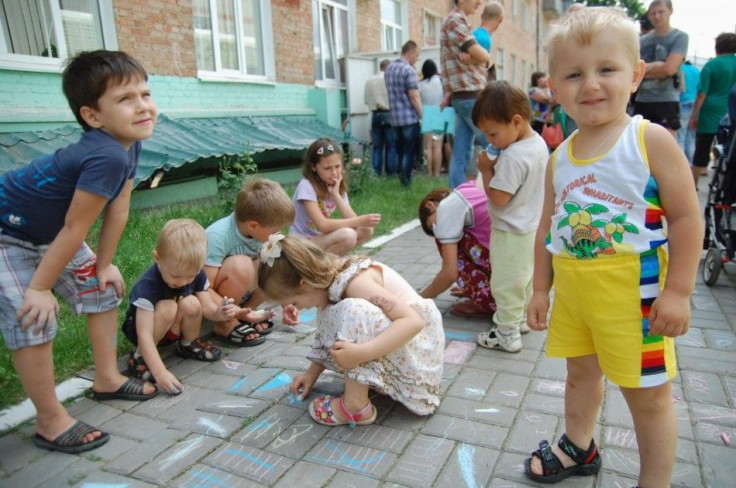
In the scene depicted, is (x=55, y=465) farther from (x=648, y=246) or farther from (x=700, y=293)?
(x=700, y=293)

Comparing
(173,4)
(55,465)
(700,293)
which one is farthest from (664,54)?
(55,465)

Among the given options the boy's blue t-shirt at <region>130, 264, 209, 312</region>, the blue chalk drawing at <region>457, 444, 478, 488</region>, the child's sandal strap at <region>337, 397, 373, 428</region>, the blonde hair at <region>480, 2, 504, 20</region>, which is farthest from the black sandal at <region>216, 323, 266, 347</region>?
the blonde hair at <region>480, 2, 504, 20</region>

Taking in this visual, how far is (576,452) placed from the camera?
197 cm

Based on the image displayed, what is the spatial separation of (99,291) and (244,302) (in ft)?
3.82

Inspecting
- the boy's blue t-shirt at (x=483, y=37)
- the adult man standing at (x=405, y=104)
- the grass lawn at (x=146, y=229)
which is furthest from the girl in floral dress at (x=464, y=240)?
the adult man standing at (x=405, y=104)

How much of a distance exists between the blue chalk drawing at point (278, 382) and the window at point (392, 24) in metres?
11.0

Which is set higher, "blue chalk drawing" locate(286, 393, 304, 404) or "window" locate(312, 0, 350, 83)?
"window" locate(312, 0, 350, 83)

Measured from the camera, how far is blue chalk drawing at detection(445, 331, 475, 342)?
3283mm

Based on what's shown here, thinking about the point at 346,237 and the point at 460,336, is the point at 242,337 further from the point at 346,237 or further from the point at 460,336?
the point at 460,336

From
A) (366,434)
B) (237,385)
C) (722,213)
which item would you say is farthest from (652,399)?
(722,213)

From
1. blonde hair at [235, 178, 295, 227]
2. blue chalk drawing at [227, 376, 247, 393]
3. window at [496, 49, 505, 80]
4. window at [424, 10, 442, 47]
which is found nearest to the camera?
blue chalk drawing at [227, 376, 247, 393]

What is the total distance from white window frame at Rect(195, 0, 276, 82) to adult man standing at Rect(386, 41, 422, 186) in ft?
6.26

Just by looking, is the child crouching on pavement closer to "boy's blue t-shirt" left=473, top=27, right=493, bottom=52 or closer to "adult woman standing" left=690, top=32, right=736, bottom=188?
"boy's blue t-shirt" left=473, top=27, right=493, bottom=52

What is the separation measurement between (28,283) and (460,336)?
7.31 feet
